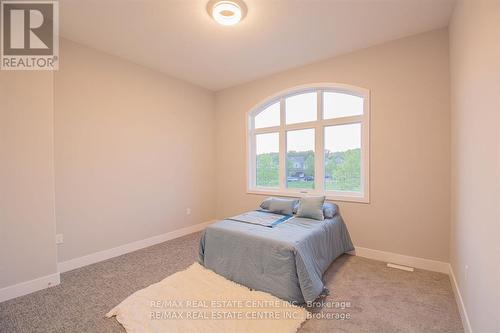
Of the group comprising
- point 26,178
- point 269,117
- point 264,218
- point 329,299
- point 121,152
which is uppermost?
point 269,117

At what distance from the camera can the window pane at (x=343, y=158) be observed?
3258 millimetres

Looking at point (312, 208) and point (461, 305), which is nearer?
point (461, 305)

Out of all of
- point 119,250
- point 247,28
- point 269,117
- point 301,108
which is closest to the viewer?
point 247,28

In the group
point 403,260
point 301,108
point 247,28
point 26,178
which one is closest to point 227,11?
point 247,28

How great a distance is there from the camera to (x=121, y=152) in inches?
129

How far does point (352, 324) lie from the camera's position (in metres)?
1.78

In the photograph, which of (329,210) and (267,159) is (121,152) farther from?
(329,210)

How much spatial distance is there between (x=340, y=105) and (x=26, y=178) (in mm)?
3946

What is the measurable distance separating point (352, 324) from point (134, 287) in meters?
2.10

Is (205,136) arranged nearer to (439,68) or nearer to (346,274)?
(346,274)

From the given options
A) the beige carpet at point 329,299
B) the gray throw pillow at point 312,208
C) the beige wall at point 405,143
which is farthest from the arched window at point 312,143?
the beige carpet at point 329,299

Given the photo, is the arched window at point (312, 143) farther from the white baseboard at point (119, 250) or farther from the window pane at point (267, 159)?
the white baseboard at point (119, 250)

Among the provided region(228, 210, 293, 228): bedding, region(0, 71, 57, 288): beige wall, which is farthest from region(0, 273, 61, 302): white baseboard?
region(228, 210, 293, 228): bedding

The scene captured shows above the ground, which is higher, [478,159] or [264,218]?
[478,159]
